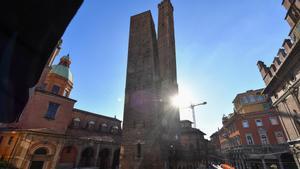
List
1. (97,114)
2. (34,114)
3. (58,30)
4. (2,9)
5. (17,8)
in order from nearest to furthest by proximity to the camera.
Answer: (2,9)
(17,8)
(58,30)
(34,114)
(97,114)

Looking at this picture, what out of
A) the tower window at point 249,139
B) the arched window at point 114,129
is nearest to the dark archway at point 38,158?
the arched window at point 114,129

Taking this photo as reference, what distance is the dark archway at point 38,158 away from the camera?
17.1m

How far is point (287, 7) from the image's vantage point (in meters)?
12.1

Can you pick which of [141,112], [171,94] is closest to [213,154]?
[171,94]

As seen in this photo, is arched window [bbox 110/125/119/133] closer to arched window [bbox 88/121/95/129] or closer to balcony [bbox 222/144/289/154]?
arched window [bbox 88/121/95/129]

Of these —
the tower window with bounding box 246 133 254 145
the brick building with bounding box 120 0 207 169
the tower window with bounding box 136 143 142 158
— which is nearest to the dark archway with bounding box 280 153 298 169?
the tower window with bounding box 246 133 254 145

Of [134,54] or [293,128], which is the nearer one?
[293,128]

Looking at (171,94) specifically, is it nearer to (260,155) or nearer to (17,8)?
(260,155)

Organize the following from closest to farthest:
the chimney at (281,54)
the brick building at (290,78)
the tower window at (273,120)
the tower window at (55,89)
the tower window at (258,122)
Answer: the brick building at (290,78) → the chimney at (281,54) → the tower window at (273,120) → the tower window at (55,89) → the tower window at (258,122)

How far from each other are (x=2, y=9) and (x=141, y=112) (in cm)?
1331

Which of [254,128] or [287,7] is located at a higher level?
[287,7]

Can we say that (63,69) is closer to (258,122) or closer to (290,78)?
(290,78)

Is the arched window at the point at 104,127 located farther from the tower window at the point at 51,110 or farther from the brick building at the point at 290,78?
the brick building at the point at 290,78

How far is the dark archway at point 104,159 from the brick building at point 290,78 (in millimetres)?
26523
